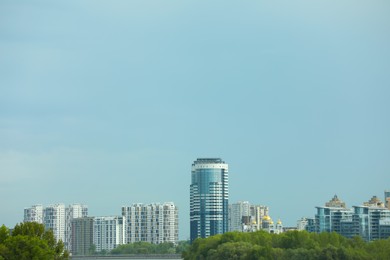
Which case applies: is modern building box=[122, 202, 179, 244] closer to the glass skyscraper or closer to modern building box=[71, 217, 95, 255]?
the glass skyscraper

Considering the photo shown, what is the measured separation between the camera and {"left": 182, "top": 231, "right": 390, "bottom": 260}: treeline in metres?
58.3

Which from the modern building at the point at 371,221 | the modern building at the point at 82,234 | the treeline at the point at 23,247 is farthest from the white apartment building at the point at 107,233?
the treeline at the point at 23,247

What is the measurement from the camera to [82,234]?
7618 inches

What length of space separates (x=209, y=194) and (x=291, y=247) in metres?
120

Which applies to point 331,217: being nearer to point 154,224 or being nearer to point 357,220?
point 357,220

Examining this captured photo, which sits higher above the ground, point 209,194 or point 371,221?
point 209,194

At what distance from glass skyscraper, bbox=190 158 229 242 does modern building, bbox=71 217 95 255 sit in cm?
2190

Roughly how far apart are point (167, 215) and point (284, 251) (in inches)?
4967

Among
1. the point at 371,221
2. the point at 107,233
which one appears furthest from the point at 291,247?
the point at 107,233

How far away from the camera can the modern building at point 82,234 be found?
191000 mm

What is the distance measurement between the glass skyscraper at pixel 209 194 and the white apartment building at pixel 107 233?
15.8m

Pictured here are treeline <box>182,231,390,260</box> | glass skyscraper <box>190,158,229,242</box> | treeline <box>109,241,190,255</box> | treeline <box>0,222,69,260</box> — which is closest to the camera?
treeline <box>0,222,69,260</box>

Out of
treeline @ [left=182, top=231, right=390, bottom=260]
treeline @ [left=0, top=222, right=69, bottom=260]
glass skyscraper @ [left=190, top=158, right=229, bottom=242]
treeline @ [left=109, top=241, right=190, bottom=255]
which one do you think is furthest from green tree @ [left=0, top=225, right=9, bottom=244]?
glass skyscraper @ [left=190, top=158, right=229, bottom=242]

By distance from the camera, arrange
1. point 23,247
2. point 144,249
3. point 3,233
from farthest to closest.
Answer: point 144,249, point 3,233, point 23,247
